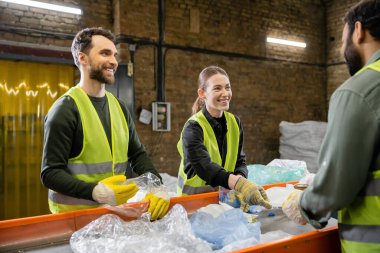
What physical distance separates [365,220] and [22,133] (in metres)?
4.55

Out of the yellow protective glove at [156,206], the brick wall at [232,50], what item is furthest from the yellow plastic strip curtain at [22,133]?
the yellow protective glove at [156,206]

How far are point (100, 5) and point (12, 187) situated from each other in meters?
2.83

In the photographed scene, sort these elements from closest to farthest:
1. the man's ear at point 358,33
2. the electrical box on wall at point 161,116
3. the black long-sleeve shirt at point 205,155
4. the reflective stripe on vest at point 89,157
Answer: the man's ear at point 358,33
the reflective stripe on vest at point 89,157
the black long-sleeve shirt at point 205,155
the electrical box on wall at point 161,116

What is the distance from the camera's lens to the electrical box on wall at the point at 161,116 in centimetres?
521

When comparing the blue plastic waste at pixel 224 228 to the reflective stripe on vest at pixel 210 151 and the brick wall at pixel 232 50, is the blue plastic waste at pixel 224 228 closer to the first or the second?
the reflective stripe on vest at pixel 210 151

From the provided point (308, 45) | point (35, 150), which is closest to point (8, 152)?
point (35, 150)

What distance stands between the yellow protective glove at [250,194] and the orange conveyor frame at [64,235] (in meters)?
0.37

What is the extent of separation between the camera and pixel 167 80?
215 inches

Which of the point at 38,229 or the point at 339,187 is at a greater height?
the point at 339,187

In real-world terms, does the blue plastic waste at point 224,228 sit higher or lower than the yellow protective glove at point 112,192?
lower

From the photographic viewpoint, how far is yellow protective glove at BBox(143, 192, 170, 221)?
157cm

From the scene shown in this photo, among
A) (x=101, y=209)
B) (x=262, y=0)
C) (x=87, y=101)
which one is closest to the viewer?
(x=101, y=209)

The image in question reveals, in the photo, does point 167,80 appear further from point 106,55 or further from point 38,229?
point 38,229

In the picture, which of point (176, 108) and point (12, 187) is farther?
point (176, 108)
